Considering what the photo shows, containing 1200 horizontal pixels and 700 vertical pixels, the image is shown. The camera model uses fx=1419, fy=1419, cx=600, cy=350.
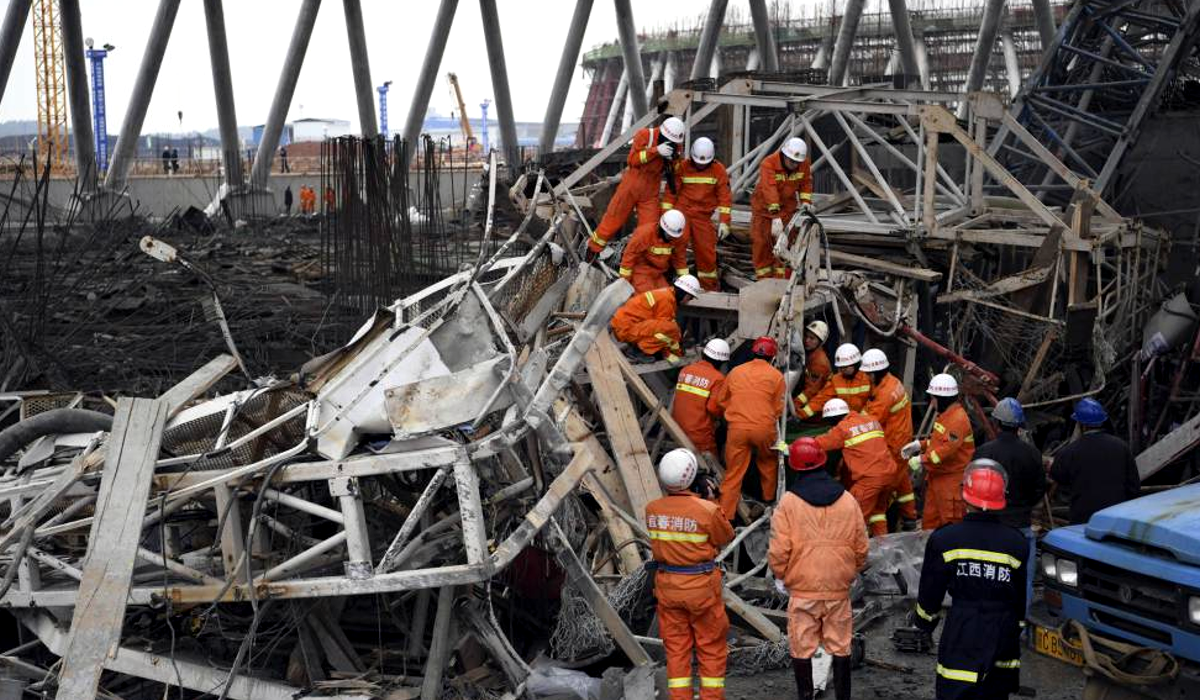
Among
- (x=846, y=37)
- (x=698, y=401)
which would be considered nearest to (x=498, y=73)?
(x=846, y=37)

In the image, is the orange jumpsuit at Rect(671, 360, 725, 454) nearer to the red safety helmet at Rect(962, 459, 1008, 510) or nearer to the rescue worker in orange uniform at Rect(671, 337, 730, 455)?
the rescue worker in orange uniform at Rect(671, 337, 730, 455)

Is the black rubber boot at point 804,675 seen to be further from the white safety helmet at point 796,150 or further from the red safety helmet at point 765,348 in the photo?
the white safety helmet at point 796,150

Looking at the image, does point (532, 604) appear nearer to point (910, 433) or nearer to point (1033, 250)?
point (910, 433)

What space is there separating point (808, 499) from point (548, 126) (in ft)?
92.2

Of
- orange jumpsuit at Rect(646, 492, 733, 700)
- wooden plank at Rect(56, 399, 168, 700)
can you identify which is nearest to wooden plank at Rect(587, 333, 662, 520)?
orange jumpsuit at Rect(646, 492, 733, 700)

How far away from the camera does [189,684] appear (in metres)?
7.64

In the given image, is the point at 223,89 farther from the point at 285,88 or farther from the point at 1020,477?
the point at 1020,477

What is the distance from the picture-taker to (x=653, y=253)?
12.6 m

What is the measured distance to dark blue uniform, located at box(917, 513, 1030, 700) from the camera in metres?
7.04

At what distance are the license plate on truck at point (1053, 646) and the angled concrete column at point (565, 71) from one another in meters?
26.6

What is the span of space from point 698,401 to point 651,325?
1.03m

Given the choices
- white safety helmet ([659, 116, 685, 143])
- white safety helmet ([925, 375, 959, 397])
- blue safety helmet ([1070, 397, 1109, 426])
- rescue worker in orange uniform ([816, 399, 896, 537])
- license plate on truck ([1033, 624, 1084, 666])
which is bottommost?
license plate on truck ([1033, 624, 1084, 666])

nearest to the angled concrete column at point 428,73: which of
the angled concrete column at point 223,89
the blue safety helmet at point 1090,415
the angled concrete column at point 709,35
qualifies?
the angled concrete column at point 223,89

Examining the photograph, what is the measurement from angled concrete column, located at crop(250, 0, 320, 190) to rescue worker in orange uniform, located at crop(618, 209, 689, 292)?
1995 centimetres
